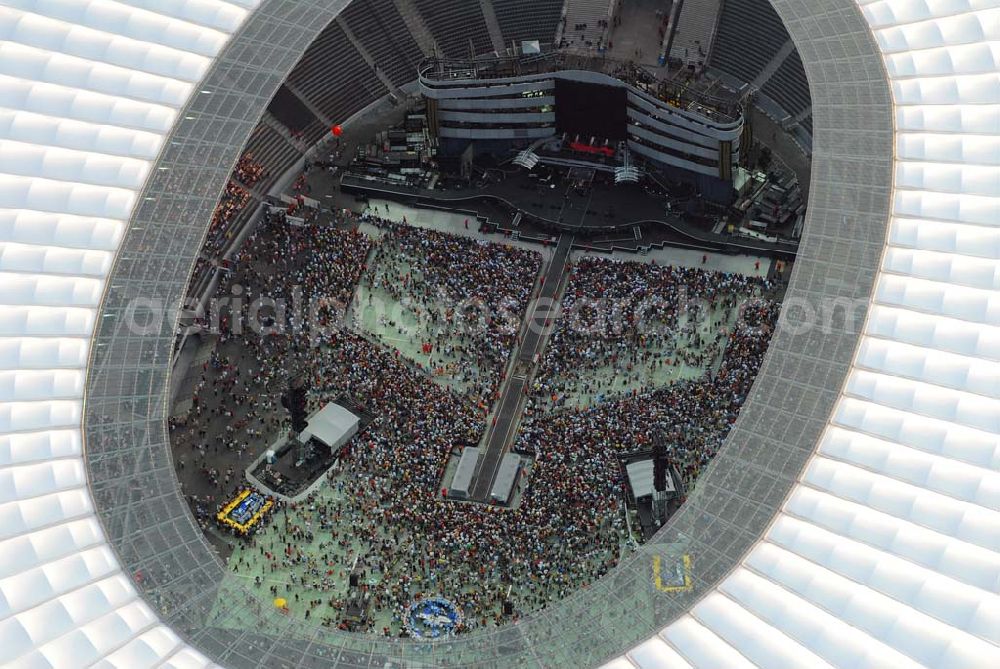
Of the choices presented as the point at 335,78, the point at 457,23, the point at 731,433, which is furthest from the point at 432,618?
the point at 457,23

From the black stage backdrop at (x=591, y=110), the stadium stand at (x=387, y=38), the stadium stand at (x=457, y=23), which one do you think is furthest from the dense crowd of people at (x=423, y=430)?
the stadium stand at (x=457, y=23)

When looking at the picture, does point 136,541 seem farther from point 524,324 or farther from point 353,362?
point 524,324

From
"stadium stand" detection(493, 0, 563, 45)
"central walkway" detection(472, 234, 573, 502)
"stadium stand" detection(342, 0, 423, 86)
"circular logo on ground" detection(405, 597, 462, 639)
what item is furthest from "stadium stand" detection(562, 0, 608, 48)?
"circular logo on ground" detection(405, 597, 462, 639)

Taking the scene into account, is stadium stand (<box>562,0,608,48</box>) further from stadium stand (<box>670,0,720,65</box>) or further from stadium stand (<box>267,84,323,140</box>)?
stadium stand (<box>267,84,323,140</box>)

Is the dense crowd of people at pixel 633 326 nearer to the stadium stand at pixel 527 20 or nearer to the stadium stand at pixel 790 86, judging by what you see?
the stadium stand at pixel 790 86

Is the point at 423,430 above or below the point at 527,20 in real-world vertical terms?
below

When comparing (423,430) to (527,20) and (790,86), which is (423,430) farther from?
(790,86)

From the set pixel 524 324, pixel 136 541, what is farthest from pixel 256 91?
pixel 136 541
